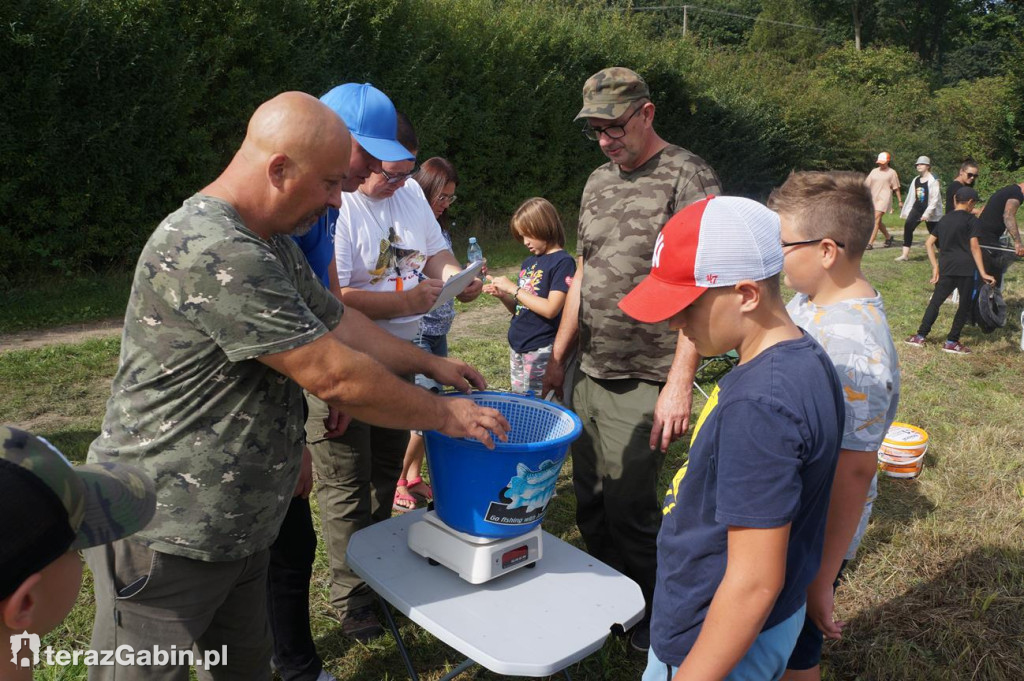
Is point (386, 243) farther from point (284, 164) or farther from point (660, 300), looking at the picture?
point (660, 300)

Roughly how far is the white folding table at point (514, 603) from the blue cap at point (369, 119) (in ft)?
4.33

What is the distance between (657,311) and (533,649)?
103 centimetres

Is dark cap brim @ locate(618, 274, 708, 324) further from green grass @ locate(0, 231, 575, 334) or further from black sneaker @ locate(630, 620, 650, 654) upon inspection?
green grass @ locate(0, 231, 575, 334)

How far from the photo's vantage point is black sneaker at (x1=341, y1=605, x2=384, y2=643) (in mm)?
3068

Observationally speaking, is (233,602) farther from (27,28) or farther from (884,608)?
(27,28)

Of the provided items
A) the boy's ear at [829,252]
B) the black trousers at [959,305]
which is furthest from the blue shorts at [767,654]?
the black trousers at [959,305]

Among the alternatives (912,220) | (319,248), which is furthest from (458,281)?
(912,220)

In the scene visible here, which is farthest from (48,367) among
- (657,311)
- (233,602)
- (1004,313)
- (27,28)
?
(1004,313)

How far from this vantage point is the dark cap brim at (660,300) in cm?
151

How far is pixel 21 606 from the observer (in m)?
1.11

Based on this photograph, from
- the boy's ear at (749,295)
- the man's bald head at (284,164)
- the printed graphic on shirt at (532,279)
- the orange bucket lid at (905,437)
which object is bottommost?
the orange bucket lid at (905,437)

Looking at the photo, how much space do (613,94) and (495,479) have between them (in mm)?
1713

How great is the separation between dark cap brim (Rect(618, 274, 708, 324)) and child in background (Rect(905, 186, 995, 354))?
765 cm

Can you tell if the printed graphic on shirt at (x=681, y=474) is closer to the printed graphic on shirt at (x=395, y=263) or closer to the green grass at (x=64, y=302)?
the printed graphic on shirt at (x=395, y=263)
